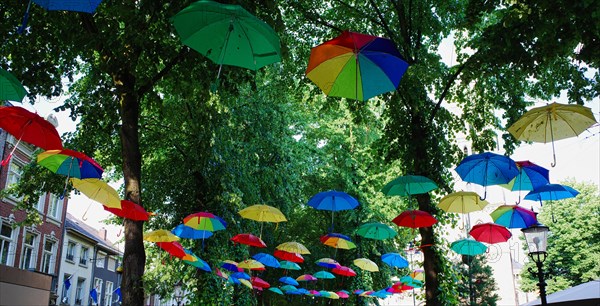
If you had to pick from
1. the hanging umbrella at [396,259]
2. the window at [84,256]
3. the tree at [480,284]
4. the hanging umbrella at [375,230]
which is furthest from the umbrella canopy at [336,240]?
the window at [84,256]

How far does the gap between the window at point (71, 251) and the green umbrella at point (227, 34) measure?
28.3m

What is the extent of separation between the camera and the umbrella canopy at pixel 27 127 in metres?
7.35

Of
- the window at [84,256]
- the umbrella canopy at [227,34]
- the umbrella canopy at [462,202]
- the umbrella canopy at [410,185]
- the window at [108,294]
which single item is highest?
the window at [84,256]

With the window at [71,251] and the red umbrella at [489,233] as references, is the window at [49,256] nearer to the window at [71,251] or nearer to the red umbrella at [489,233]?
the window at [71,251]

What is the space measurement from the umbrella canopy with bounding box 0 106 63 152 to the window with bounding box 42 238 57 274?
21679 mm

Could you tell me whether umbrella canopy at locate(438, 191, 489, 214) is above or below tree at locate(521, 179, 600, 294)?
below

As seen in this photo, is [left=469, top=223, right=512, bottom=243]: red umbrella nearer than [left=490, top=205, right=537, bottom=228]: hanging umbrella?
No

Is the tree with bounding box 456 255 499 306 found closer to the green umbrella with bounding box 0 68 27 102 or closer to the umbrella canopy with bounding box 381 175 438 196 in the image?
the umbrella canopy with bounding box 381 175 438 196

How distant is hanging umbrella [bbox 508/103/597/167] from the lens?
26.7 ft

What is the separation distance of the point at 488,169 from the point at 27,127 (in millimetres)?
8284

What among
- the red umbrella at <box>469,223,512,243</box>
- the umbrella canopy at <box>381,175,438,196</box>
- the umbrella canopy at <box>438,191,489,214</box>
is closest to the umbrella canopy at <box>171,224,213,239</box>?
the umbrella canopy at <box>381,175,438,196</box>

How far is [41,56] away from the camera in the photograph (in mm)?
9938

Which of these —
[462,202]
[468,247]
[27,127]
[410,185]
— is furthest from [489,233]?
[27,127]

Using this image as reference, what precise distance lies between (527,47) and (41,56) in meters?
9.29
